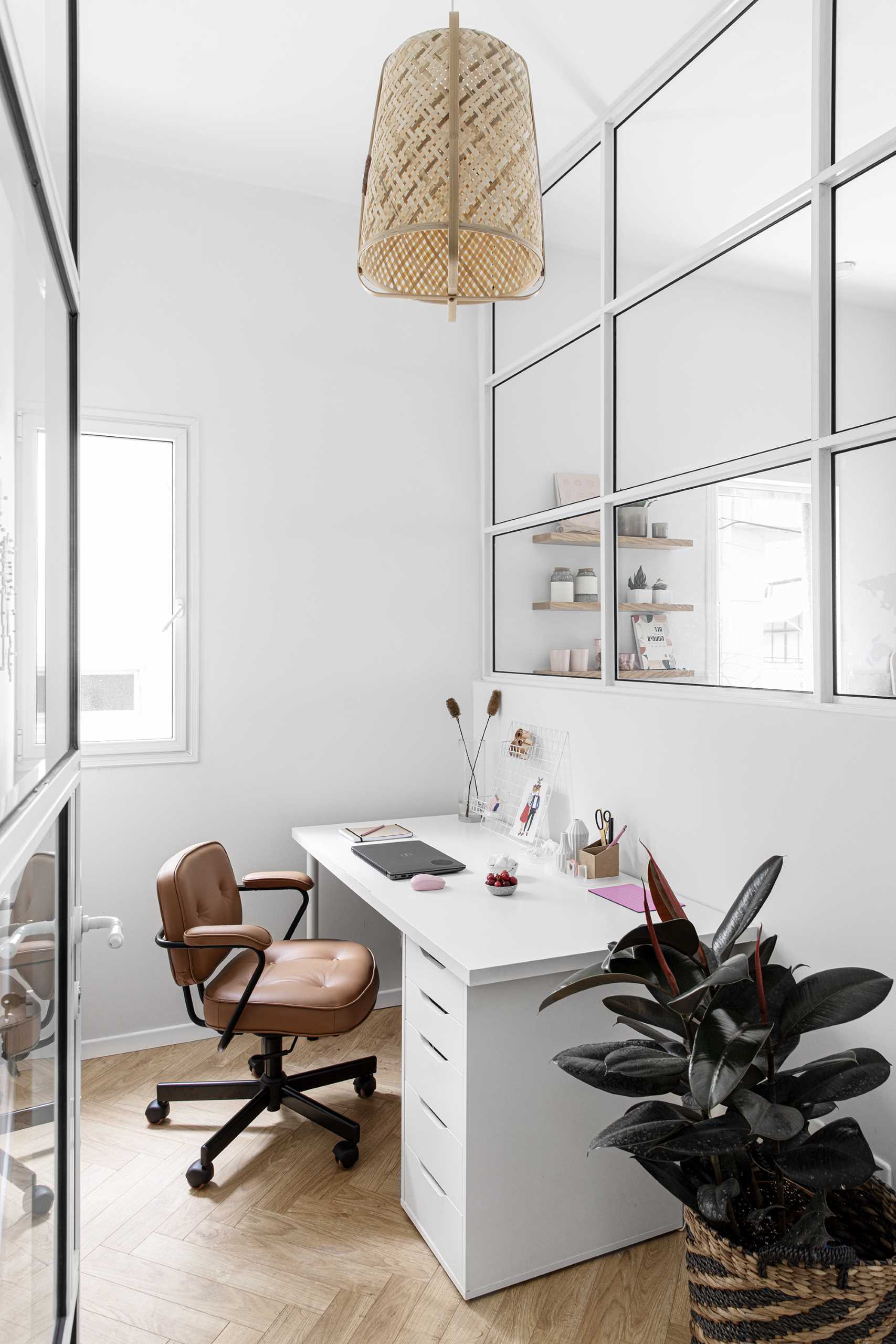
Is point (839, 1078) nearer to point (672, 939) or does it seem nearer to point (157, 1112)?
point (672, 939)

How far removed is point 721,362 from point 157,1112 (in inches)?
101

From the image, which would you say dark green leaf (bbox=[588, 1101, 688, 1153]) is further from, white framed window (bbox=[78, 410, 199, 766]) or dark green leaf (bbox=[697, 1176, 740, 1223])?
white framed window (bbox=[78, 410, 199, 766])

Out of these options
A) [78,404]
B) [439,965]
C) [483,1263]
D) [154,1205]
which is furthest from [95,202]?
[483,1263]

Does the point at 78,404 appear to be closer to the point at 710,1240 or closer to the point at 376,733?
the point at 710,1240

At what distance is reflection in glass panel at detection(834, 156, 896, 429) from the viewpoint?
175cm

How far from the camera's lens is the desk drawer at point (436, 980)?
5.94 feet

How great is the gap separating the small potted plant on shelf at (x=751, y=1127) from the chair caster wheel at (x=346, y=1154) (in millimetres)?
971

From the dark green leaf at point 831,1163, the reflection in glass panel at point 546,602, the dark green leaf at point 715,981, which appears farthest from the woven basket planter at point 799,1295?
the reflection in glass panel at point 546,602

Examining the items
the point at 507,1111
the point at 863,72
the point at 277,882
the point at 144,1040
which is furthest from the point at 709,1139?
the point at 144,1040

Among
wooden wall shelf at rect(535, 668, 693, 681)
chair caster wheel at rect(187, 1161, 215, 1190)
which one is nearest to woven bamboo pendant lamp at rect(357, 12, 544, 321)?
wooden wall shelf at rect(535, 668, 693, 681)

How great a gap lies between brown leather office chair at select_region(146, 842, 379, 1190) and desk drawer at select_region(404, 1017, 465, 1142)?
0.60ft

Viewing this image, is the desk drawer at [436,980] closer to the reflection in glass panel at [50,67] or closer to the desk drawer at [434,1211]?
the desk drawer at [434,1211]

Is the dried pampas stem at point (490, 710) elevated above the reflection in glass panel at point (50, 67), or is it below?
below

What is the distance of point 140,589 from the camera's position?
298 centimetres
